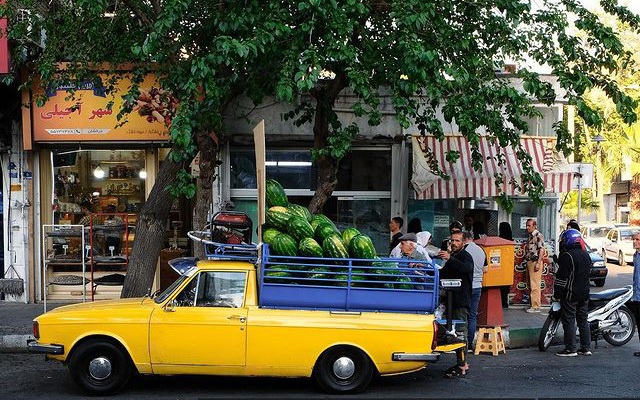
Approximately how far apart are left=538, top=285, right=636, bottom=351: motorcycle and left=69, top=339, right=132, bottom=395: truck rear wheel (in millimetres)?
6069

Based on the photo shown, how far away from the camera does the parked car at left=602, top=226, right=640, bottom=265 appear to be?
27.1 m

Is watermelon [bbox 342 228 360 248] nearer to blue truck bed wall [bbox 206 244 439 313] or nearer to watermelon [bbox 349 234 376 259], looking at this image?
watermelon [bbox 349 234 376 259]

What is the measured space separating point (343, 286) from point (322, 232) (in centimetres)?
75

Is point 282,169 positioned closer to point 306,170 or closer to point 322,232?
point 306,170

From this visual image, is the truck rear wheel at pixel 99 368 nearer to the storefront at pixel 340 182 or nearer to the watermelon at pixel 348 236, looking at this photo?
the watermelon at pixel 348 236

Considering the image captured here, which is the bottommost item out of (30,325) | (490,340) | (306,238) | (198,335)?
(490,340)

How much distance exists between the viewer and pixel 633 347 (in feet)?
34.6

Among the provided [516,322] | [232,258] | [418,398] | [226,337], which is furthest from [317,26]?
[516,322]

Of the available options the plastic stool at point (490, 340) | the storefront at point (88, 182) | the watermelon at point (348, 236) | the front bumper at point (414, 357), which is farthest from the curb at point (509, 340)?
the watermelon at point (348, 236)

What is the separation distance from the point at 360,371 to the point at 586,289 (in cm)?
398

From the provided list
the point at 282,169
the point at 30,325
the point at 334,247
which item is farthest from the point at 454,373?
the point at 30,325

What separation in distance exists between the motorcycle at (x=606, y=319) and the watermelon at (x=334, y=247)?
393 cm

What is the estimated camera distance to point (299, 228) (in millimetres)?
7836

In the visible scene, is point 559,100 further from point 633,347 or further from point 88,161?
point 88,161
